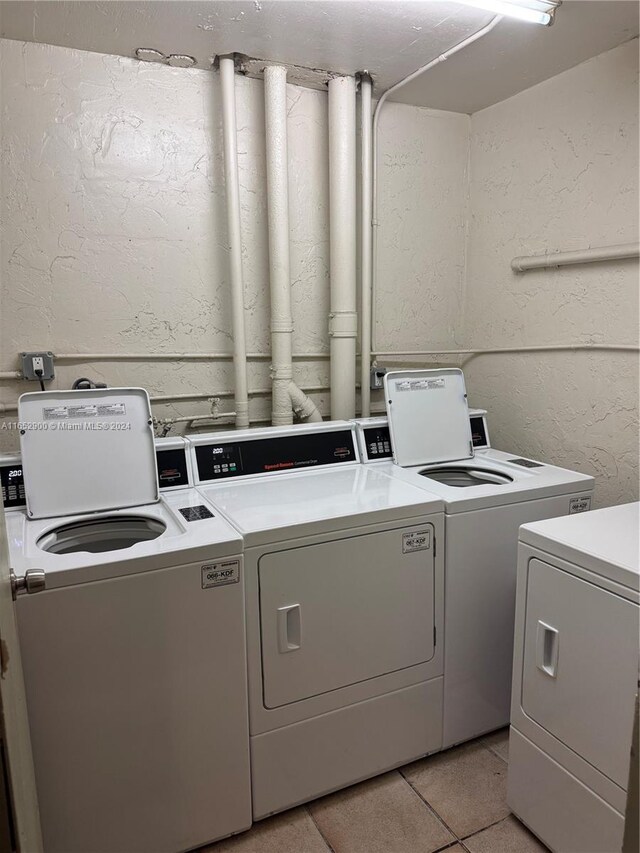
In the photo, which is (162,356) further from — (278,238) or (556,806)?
(556,806)

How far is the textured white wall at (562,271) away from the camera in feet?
6.97

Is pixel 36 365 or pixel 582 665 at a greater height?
pixel 36 365

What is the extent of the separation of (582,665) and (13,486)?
1.74 meters

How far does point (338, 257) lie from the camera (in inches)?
96.5

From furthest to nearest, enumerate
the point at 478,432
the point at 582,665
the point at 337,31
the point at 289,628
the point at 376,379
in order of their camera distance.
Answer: the point at 376,379
the point at 478,432
the point at 337,31
the point at 289,628
the point at 582,665

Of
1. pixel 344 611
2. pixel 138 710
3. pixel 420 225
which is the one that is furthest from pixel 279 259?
pixel 138 710

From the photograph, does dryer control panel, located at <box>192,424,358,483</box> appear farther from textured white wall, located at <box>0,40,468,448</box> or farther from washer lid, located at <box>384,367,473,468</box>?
textured white wall, located at <box>0,40,468,448</box>

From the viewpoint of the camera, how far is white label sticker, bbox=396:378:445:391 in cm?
234

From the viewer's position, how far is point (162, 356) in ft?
7.62

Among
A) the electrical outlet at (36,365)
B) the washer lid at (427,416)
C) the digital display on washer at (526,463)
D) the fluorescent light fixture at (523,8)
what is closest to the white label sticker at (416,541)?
the washer lid at (427,416)

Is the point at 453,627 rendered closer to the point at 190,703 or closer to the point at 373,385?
the point at 190,703

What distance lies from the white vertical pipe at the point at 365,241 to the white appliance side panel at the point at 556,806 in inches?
60.1

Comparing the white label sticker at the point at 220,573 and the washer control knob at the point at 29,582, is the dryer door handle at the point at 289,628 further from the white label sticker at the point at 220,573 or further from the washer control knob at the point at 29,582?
the washer control knob at the point at 29,582

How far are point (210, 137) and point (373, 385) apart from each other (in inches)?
51.4
